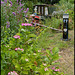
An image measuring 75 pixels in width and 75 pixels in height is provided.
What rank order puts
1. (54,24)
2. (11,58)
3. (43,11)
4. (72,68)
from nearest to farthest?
(11,58), (72,68), (54,24), (43,11)

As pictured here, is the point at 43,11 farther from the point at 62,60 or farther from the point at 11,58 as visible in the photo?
the point at 11,58

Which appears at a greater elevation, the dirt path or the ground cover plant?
the ground cover plant

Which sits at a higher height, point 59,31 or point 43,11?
point 43,11

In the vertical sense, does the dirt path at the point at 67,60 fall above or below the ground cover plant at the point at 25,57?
below

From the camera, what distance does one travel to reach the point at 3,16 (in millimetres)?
3178

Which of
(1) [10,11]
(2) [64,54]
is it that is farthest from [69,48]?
(1) [10,11]

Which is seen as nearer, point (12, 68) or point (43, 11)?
point (12, 68)

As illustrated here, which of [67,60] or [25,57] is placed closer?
[25,57]

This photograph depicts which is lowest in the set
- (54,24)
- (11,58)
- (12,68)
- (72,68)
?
(72,68)

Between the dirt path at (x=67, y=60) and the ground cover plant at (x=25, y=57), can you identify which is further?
the dirt path at (x=67, y=60)

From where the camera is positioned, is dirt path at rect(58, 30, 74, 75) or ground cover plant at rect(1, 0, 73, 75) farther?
dirt path at rect(58, 30, 74, 75)

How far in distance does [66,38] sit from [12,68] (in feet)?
9.79

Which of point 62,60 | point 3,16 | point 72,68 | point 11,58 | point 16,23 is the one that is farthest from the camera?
point 16,23

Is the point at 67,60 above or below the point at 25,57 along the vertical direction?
below
